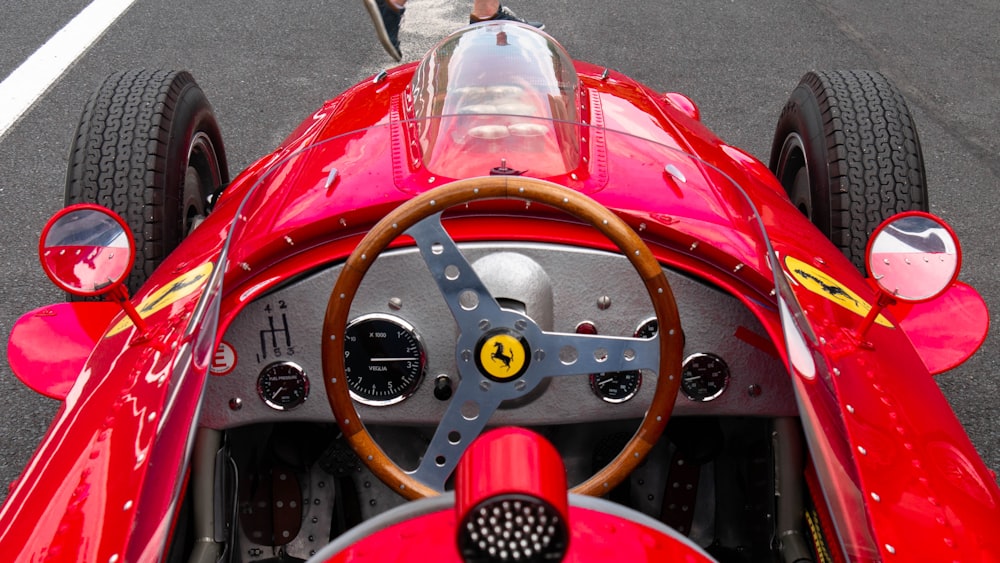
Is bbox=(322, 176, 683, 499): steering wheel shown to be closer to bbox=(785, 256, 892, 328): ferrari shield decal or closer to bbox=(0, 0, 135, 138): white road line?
bbox=(785, 256, 892, 328): ferrari shield decal

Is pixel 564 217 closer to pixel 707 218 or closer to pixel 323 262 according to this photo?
pixel 707 218

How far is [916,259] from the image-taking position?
2.03 m

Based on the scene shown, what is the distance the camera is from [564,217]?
217 centimetres

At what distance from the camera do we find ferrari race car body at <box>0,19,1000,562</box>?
1.73m

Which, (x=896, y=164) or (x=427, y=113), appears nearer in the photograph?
(x=427, y=113)

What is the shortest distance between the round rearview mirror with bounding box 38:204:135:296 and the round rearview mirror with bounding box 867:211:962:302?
1.46 meters

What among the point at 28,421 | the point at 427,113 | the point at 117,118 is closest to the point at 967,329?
the point at 427,113

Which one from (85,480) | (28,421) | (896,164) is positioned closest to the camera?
(85,480)

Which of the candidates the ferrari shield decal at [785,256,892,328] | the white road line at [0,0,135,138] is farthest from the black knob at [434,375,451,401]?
the white road line at [0,0,135,138]

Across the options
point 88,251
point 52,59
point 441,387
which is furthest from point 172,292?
point 52,59

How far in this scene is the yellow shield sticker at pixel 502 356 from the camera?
1.86 meters

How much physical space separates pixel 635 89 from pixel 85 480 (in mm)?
2014

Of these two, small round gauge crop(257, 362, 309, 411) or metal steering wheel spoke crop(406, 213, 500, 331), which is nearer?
metal steering wheel spoke crop(406, 213, 500, 331)

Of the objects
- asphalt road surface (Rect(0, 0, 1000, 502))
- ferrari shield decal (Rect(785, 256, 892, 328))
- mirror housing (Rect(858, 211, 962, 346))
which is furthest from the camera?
asphalt road surface (Rect(0, 0, 1000, 502))
